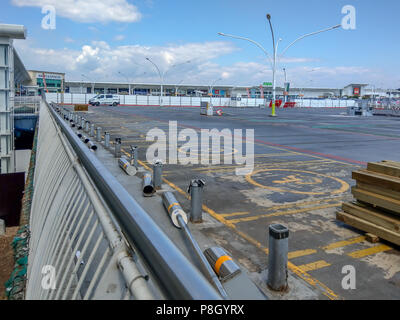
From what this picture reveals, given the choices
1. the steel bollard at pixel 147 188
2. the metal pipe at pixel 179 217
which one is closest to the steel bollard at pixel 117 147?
the steel bollard at pixel 147 188

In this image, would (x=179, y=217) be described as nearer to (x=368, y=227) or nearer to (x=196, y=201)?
(x=196, y=201)

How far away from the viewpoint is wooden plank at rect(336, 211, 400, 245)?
5312 millimetres

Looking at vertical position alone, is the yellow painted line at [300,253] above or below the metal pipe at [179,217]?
below

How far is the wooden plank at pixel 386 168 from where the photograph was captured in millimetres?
5621

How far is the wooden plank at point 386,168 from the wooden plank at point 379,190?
0.30m

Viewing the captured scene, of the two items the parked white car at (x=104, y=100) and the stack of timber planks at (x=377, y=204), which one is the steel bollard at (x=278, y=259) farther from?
the parked white car at (x=104, y=100)

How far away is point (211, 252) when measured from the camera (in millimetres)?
4258

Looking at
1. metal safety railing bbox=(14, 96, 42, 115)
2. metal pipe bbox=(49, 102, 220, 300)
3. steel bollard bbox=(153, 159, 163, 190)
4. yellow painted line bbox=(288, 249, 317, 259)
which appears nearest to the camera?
metal pipe bbox=(49, 102, 220, 300)

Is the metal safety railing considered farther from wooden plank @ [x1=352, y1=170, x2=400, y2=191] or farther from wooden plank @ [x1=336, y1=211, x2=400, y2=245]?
wooden plank @ [x1=352, y1=170, x2=400, y2=191]

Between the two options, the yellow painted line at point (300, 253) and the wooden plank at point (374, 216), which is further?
the wooden plank at point (374, 216)

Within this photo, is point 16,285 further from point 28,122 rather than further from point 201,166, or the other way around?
point 28,122

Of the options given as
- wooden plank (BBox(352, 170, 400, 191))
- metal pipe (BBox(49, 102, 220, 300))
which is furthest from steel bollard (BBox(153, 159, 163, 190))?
metal pipe (BBox(49, 102, 220, 300))

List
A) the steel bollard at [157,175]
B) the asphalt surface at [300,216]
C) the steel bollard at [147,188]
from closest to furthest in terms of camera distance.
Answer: the asphalt surface at [300,216]
the steel bollard at [147,188]
the steel bollard at [157,175]

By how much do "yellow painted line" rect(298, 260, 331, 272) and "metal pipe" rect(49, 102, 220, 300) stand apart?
3.55 meters
